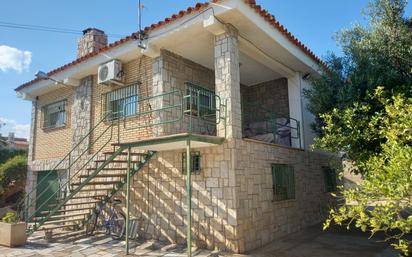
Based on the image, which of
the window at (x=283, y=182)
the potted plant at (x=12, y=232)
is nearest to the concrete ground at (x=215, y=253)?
the potted plant at (x=12, y=232)

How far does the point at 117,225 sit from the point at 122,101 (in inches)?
151

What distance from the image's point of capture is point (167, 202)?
846 centimetres

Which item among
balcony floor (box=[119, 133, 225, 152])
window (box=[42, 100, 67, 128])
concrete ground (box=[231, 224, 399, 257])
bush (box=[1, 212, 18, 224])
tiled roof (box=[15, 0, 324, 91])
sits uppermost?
tiled roof (box=[15, 0, 324, 91])

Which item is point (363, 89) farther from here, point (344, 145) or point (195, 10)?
point (195, 10)

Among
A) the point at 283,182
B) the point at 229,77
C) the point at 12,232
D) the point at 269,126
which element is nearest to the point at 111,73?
the point at 229,77

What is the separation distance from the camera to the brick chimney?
12.5m

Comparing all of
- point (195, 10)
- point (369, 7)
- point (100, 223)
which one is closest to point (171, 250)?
point (100, 223)

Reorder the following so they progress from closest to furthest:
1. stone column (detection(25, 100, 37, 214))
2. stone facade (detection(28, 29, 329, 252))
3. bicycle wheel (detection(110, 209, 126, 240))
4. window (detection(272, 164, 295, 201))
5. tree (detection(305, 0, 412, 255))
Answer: tree (detection(305, 0, 412, 255)) → stone facade (detection(28, 29, 329, 252)) → bicycle wheel (detection(110, 209, 126, 240)) → window (detection(272, 164, 295, 201)) → stone column (detection(25, 100, 37, 214))

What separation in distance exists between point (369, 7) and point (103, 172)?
890 cm

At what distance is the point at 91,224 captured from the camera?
9789 millimetres

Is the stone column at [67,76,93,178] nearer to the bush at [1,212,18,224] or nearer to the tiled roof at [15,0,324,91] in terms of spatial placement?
the tiled roof at [15,0,324,91]

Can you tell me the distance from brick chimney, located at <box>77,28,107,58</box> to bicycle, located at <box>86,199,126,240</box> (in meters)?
6.27

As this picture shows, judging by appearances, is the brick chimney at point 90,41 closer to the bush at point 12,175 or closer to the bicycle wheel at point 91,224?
the bicycle wheel at point 91,224

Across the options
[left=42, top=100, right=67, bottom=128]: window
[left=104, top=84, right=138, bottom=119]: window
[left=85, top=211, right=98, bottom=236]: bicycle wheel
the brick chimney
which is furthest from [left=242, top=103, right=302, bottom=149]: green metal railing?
[left=42, top=100, right=67, bottom=128]: window
